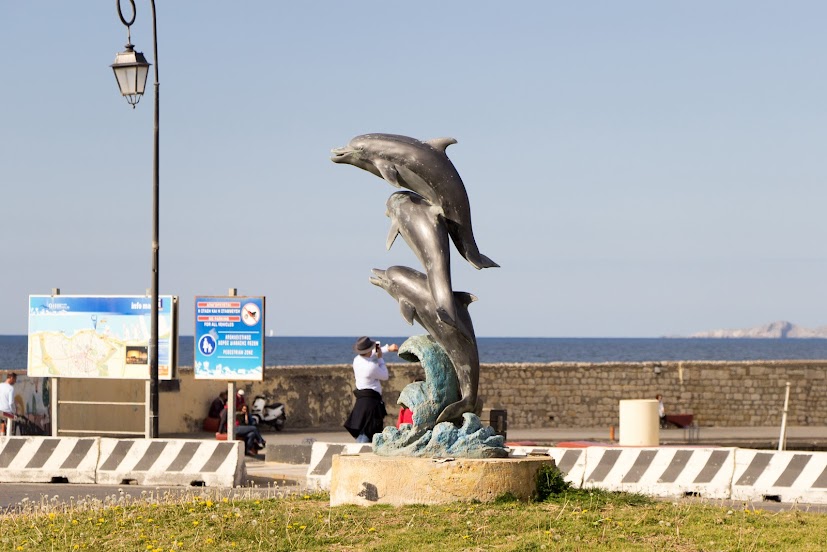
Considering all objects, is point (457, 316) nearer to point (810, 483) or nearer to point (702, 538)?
point (702, 538)

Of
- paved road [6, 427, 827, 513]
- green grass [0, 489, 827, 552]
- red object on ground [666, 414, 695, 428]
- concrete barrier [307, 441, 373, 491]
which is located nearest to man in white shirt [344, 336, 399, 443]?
concrete barrier [307, 441, 373, 491]

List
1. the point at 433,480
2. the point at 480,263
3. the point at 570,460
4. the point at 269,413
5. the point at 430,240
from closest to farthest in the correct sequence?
the point at 433,480 → the point at 430,240 → the point at 480,263 → the point at 570,460 → the point at 269,413

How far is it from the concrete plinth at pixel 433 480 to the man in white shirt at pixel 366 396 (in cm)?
563

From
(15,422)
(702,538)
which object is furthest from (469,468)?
(15,422)

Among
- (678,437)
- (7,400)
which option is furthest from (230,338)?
(678,437)

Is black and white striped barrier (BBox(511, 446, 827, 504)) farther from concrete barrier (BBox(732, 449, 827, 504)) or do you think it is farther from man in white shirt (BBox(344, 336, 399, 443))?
man in white shirt (BBox(344, 336, 399, 443))

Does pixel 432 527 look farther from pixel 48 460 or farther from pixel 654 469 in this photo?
pixel 48 460

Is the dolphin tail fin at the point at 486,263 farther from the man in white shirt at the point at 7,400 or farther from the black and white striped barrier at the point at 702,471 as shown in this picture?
the man in white shirt at the point at 7,400

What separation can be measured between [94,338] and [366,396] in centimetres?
577

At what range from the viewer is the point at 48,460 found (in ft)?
56.7

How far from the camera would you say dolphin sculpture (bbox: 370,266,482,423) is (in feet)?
37.8

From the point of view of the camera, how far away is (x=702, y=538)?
9.64 meters

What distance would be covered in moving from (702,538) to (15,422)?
14.7m

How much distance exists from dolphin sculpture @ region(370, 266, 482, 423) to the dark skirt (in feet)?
16.9
